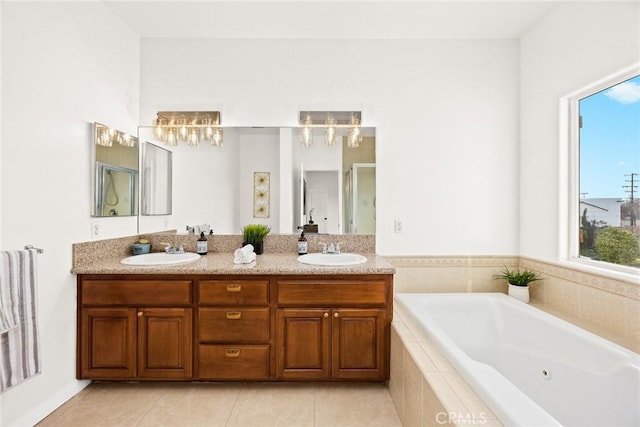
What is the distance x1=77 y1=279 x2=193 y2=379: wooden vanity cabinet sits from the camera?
202 cm

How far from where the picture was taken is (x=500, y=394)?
115 cm

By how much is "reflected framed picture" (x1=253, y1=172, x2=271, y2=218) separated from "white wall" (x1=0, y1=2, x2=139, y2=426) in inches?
42.2

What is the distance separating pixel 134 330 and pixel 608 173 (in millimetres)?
3131

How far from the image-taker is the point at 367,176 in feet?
8.70

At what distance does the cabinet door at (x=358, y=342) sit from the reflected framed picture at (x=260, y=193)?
1060 mm

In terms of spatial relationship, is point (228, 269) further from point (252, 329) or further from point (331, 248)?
point (331, 248)

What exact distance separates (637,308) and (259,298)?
82.7 inches

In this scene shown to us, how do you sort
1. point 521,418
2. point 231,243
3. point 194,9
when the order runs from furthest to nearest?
point 231,243, point 194,9, point 521,418

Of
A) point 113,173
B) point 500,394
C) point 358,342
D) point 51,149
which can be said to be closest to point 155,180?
point 113,173

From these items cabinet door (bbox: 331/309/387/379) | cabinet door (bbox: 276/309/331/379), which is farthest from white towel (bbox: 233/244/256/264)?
cabinet door (bbox: 331/309/387/379)

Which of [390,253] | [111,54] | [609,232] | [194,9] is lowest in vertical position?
[390,253]

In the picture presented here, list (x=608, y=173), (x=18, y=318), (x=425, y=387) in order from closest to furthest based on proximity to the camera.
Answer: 1. (x=425, y=387)
2. (x=18, y=318)
3. (x=608, y=173)

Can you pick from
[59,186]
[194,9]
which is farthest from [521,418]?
[194,9]

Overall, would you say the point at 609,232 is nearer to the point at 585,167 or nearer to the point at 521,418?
the point at 585,167
